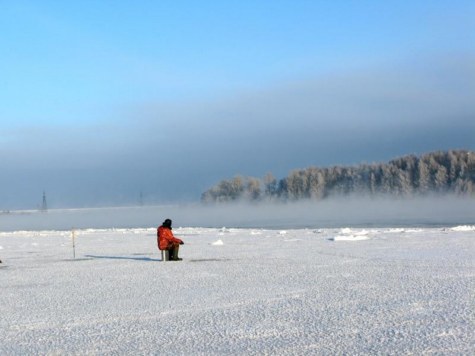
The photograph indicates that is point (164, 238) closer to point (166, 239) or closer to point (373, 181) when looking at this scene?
point (166, 239)

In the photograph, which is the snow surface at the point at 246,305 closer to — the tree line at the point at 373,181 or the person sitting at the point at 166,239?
the person sitting at the point at 166,239

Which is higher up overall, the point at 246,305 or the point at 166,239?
the point at 166,239

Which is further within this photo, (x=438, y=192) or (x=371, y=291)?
(x=438, y=192)

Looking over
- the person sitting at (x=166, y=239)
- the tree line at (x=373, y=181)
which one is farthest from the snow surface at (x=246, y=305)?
the tree line at (x=373, y=181)

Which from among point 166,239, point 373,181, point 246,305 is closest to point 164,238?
point 166,239

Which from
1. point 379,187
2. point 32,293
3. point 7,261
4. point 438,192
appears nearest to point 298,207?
point 379,187

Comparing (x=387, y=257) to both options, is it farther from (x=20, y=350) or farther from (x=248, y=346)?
(x=20, y=350)

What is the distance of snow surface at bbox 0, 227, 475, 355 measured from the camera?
26.6ft

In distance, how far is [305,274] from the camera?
1439 centimetres

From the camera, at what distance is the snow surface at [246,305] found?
8.11m

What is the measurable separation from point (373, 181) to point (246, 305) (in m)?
99.8

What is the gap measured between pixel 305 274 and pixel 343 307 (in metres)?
4.22

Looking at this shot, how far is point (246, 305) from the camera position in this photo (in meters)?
10.7

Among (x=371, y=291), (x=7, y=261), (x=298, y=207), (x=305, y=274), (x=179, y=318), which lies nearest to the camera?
(x=179, y=318)
